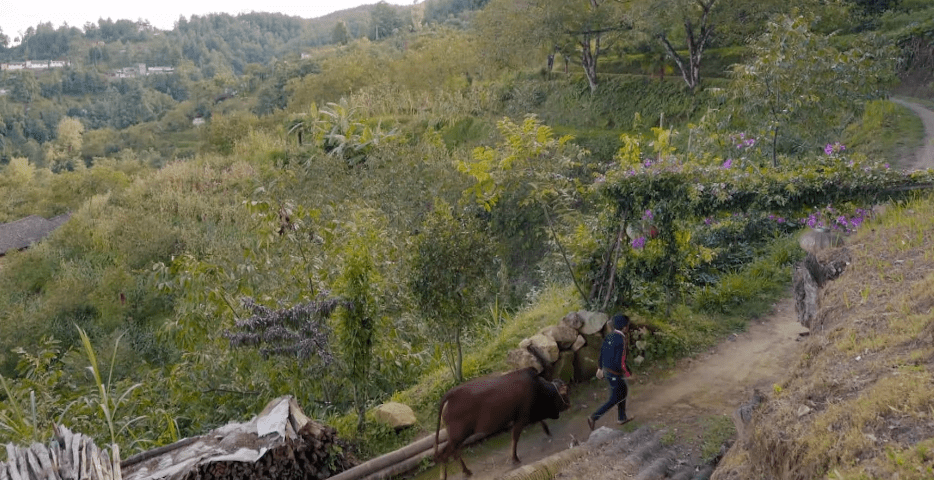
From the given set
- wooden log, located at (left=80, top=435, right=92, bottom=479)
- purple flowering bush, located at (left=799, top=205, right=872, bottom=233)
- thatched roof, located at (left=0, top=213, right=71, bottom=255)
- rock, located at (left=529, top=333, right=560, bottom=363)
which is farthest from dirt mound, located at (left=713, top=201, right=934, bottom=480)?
thatched roof, located at (left=0, top=213, right=71, bottom=255)

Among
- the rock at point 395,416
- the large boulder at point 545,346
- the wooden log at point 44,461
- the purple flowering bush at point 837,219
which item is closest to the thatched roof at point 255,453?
the rock at point 395,416

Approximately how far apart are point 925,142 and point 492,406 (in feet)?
43.9

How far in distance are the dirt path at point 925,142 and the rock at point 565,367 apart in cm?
726

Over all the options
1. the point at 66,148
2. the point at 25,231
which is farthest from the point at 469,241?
the point at 66,148

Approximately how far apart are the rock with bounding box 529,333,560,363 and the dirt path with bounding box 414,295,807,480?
22.2 inches

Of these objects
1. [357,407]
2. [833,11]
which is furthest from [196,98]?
[357,407]

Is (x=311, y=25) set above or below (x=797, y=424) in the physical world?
above

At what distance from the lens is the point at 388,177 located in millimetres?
15961

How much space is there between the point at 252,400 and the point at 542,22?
1808cm

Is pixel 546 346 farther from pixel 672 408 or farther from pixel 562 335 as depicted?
pixel 672 408

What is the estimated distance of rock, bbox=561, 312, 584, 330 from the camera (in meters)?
8.55

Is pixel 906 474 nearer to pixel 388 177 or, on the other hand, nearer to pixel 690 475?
pixel 690 475

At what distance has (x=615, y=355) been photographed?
7.02 meters

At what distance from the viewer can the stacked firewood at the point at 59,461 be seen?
17.0ft
